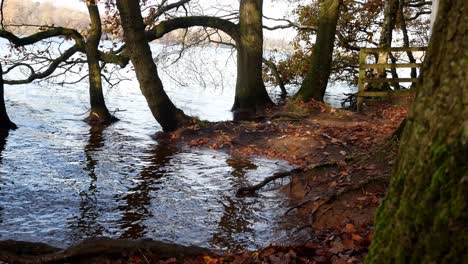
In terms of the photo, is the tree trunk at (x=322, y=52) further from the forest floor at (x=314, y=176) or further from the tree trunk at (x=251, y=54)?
the tree trunk at (x=251, y=54)

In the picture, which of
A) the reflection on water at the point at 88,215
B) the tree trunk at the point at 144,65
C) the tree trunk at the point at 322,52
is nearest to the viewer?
the reflection on water at the point at 88,215

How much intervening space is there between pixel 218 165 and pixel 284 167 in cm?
152

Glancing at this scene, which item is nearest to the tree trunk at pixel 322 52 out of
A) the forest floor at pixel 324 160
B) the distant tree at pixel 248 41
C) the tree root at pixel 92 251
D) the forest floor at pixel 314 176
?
the forest floor at pixel 324 160

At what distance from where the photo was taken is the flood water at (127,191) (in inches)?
250

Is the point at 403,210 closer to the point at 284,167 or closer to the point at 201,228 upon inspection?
the point at 201,228

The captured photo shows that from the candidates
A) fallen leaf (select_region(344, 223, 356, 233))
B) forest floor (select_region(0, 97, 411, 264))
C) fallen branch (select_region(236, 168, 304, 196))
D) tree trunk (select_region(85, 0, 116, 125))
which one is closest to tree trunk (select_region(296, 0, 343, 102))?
forest floor (select_region(0, 97, 411, 264))

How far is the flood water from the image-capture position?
6359 mm

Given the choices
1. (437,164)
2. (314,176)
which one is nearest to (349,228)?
(314,176)

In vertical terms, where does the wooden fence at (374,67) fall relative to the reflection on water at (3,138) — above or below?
above

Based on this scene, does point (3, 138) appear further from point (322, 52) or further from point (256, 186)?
point (322, 52)

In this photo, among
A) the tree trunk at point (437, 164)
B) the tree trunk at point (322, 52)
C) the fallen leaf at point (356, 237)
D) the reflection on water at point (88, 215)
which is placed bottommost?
the reflection on water at point (88, 215)

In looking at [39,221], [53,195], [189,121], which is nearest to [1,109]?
[189,121]

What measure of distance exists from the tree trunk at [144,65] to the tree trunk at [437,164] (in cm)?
1254

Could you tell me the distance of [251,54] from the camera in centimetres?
1759
